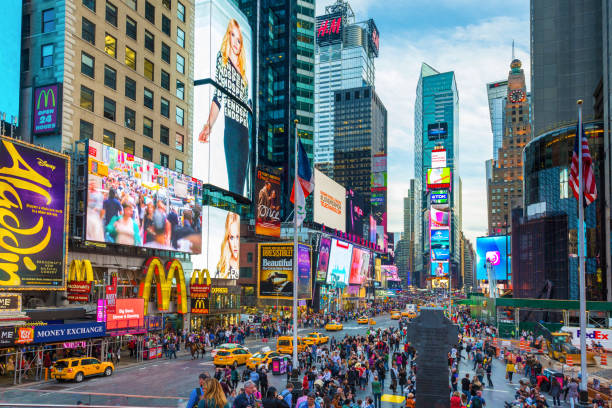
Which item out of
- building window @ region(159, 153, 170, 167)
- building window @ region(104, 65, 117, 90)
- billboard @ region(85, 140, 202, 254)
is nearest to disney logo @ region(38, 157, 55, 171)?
billboard @ region(85, 140, 202, 254)

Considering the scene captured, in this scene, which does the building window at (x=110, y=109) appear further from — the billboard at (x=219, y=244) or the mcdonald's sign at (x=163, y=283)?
the billboard at (x=219, y=244)

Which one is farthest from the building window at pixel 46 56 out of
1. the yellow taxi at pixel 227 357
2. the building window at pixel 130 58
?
the yellow taxi at pixel 227 357

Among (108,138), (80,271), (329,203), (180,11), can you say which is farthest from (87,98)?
(329,203)

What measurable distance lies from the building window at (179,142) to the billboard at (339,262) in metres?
55.7

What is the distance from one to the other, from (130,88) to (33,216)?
1740cm

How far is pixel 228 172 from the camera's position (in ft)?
240

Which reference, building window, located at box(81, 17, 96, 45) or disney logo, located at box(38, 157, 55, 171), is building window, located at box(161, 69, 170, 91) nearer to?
building window, located at box(81, 17, 96, 45)

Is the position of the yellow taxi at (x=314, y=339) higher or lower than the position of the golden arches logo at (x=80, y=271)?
lower

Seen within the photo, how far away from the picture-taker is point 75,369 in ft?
93.9

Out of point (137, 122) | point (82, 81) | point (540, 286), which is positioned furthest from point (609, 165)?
point (82, 81)

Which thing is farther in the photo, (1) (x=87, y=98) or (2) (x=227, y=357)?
(1) (x=87, y=98)

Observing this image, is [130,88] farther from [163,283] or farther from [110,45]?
[163,283]

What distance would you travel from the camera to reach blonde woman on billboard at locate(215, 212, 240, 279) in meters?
67.4

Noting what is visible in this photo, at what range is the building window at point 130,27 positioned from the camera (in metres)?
46.9
